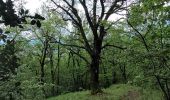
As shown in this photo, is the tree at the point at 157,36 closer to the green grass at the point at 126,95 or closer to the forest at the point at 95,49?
the forest at the point at 95,49

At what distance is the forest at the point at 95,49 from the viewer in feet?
18.1

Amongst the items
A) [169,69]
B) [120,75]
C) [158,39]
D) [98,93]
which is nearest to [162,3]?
[169,69]

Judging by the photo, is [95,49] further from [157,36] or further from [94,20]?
[157,36]

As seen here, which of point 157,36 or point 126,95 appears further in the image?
point 126,95

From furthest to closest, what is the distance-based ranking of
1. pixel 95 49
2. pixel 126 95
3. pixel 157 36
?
1. pixel 95 49
2. pixel 126 95
3. pixel 157 36

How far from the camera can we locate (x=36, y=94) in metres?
18.5

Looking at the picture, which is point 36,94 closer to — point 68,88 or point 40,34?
point 40,34

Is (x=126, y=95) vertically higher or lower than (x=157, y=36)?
lower

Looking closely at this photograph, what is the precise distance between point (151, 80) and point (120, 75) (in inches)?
2270

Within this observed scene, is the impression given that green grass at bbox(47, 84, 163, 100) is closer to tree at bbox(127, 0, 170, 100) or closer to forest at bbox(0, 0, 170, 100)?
forest at bbox(0, 0, 170, 100)

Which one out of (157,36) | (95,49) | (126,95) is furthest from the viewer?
(95,49)

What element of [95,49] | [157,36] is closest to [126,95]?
[95,49]

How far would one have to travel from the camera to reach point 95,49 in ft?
107

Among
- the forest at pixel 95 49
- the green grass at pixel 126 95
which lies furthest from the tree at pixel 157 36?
the green grass at pixel 126 95
